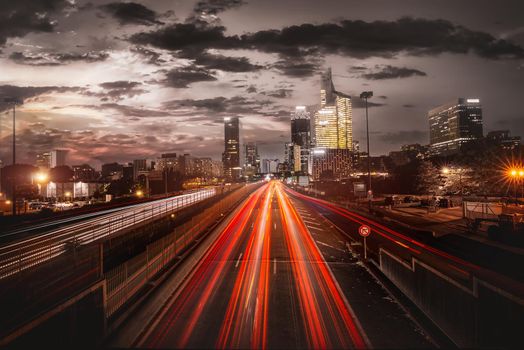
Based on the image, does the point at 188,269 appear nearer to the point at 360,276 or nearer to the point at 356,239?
the point at 360,276

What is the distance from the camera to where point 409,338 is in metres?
11.4

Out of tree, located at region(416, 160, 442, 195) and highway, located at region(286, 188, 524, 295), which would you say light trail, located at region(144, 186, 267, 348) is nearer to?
highway, located at region(286, 188, 524, 295)

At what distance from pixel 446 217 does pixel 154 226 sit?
111 ft

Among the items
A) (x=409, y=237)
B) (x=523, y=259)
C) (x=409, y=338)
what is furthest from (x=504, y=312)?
(x=409, y=237)

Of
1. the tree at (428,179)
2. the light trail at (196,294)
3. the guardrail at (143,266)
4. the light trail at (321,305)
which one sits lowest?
the light trail at (321,305)

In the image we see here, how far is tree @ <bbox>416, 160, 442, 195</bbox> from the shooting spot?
75438 mm

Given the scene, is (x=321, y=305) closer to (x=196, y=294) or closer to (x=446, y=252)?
(x=196, y=294)

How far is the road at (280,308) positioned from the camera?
1136 centimetres

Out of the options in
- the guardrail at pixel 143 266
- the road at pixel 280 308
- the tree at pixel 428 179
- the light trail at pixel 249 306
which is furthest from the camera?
the tree at pixel 428 179

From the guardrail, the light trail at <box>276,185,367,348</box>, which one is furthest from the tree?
the guardrail

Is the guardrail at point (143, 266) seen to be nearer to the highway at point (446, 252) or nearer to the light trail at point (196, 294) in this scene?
the light trail at point (196, 294)

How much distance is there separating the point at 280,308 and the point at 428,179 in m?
71.0

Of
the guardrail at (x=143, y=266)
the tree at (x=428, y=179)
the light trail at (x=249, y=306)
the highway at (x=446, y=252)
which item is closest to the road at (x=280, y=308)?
the light trail at (x=249, y=306)

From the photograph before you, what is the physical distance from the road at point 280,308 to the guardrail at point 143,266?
71.9 inches
